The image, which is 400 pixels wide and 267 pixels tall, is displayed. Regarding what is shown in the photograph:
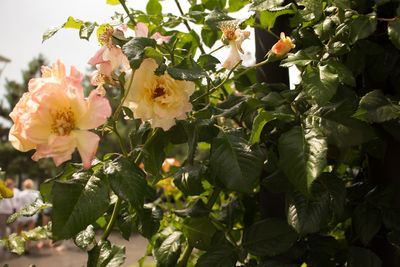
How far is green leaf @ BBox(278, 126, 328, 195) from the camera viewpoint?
37 cm

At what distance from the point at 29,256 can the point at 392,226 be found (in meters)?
6.61

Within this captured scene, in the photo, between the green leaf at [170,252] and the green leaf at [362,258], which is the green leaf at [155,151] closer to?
the green leaf at [170,252]

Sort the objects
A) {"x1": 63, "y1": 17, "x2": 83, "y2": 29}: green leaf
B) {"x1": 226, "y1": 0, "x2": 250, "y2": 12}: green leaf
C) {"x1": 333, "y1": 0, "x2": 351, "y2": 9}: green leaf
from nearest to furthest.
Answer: {"x1": 333, "y1": 0, "x2": 351, "y2": 9}: green leaf < {"x1": 63, "y1": 17, "x2": 83, "y2": 29}: green leaf < {"x1": 226, "y1": 0, "x2": 250, "y2": 12}: green leaf

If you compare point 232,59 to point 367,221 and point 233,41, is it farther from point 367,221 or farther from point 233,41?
point 367,221

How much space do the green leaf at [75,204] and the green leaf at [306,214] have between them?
24 centimetres

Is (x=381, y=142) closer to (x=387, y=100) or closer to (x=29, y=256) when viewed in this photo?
(x=387, y=100)

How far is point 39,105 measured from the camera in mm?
355

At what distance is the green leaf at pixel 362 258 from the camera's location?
1.66ft

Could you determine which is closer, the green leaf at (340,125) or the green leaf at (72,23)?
the green leaf at (340,125)

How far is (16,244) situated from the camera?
2.17 feet

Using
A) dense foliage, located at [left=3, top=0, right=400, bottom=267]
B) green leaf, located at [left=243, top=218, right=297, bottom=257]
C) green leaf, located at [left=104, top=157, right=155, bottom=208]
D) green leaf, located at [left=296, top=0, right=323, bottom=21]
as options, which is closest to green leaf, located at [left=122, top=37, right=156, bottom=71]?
dense foliage, located at [left=3, top=0, right=400, bottom=267]

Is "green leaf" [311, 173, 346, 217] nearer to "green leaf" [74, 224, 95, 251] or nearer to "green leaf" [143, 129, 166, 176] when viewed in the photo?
"green leaf" [143, 129, 166, 176]

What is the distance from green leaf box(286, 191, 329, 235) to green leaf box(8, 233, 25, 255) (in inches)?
19.9

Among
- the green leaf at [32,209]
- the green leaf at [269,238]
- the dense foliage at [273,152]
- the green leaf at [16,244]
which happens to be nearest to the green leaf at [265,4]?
the dense foliage at [273,152]
